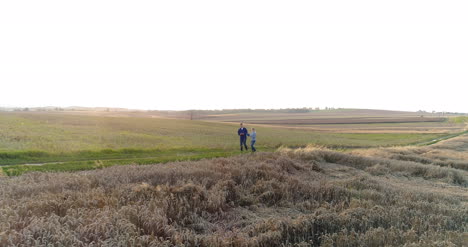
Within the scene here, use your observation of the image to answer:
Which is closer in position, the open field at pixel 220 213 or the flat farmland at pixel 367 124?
the open field at pixel 220 213

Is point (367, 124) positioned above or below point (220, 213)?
below

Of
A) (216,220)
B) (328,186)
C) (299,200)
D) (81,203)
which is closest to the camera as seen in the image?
(81,203)

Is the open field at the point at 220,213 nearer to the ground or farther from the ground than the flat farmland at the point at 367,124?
farther from the ground

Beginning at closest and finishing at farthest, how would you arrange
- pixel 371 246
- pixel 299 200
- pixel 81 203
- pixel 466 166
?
1. pixel 371 246
2. pixel 81 203
3. pixel 299 200
4. pixel 466 166

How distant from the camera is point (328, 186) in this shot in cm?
830

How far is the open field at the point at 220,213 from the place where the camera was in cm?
464

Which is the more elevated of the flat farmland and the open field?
the open field

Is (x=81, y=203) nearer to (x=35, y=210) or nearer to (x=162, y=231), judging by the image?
(x=35, y=210)

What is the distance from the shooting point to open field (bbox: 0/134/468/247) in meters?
4.64

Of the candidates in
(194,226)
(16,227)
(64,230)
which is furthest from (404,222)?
(16,227)

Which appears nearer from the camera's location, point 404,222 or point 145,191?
point 404,222

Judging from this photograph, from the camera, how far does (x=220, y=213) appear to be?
6.61 metres

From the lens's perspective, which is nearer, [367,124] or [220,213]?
[220,213]

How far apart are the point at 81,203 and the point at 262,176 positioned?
19.2ft
